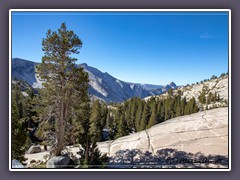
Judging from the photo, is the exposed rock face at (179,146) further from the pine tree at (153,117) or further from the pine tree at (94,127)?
the pine tree at (153,117)

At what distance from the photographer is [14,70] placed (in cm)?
494

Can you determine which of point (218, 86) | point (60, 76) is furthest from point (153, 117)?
point (60, 76)

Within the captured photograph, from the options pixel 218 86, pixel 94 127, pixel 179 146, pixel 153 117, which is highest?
pixel 218 86

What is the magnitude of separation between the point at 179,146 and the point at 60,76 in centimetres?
359

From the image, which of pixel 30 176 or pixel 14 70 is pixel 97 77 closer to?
pixel 14 70

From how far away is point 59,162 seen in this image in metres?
4.96

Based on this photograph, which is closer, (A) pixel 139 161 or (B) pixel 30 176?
(B) pixel 30 176

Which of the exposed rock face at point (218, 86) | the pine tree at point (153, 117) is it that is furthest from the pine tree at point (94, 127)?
the pine tree at point (153, 117)

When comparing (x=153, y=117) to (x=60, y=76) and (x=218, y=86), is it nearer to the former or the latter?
(x=218, y=86)

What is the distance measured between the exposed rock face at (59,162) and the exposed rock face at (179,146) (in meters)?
0.97

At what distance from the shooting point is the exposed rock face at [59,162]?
4883mm

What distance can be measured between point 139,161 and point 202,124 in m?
2.28

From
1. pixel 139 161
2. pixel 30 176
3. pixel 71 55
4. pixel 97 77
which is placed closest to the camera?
pixel 30 176
